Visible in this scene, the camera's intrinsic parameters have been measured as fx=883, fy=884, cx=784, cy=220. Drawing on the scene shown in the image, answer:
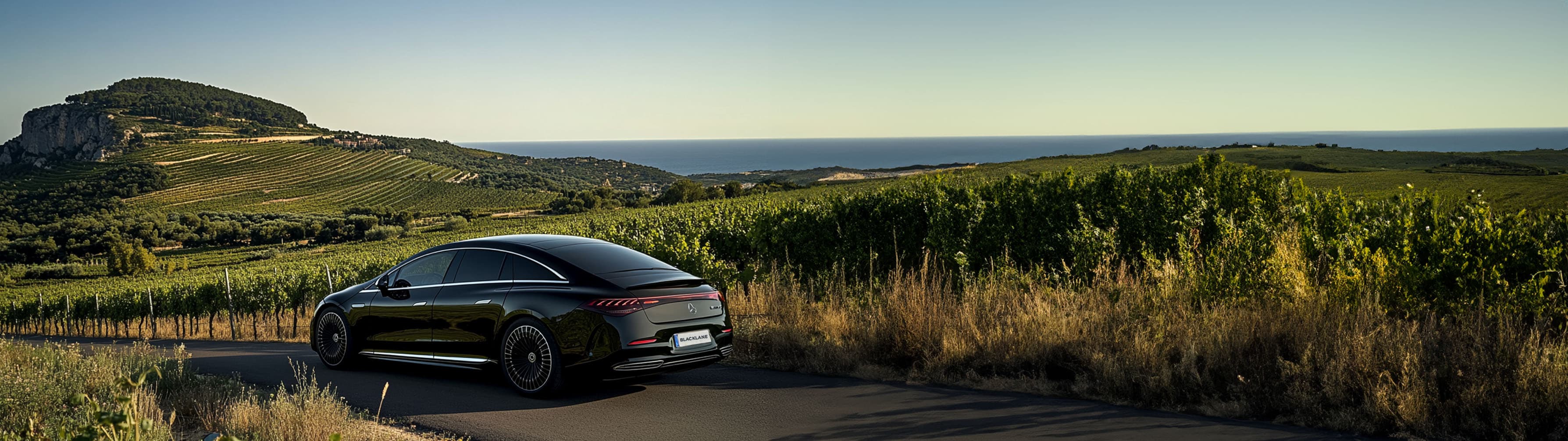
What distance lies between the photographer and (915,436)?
626cm

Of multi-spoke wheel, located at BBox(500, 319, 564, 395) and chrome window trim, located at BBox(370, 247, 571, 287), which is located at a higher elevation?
chrome window trim, located at BBox(370, 247, 571, 287)

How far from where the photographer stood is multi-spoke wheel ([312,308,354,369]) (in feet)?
33.0

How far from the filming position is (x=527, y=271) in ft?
27.2

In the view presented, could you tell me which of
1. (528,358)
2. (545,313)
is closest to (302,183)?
(528,358)

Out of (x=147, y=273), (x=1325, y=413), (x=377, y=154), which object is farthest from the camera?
(x=377, y=154)

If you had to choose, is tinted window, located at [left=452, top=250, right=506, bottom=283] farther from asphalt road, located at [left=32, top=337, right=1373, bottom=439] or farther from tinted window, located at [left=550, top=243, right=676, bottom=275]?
asphalt road, located at [left=32, top=337, right=1373, bottom=439]

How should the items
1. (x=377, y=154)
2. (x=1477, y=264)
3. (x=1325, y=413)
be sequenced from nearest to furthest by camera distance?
(x=1325, y=413) → (x=1477, y=264) → (x=377, y=154)

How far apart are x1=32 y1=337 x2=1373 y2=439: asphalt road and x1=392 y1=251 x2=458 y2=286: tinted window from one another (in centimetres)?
105

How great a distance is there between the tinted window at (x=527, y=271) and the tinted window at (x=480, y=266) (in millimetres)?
148

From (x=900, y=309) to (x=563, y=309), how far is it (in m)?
3.42

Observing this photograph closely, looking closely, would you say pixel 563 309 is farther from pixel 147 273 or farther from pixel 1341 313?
pixel 147 273

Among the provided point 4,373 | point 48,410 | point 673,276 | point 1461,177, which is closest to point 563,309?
point 673,276

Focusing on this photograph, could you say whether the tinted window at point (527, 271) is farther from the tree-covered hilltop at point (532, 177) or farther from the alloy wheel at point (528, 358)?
the tree-covered hilltop at point (532, 177)

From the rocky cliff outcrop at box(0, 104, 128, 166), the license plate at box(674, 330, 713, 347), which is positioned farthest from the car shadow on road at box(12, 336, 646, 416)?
the rocky cliff outcrop at box(0, 104, 128, 166)
